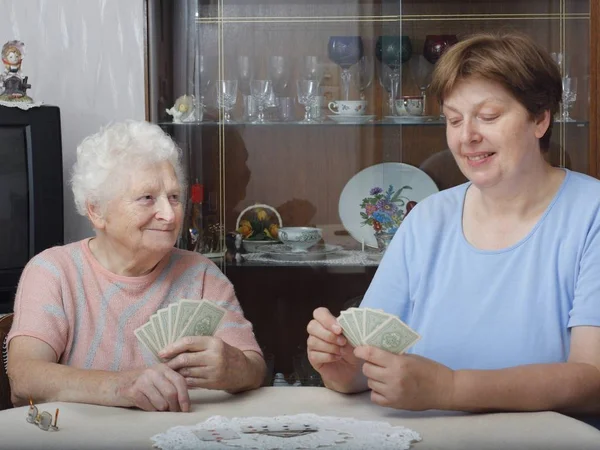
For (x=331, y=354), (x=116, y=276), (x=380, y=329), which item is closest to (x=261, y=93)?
(x=116, y=276)

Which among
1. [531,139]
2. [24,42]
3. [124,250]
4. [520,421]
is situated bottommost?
[520,421]

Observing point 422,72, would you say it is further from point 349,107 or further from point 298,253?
point 298,253

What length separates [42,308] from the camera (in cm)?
222

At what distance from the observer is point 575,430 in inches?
61.5

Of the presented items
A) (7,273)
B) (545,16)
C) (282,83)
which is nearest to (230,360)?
(7,273)

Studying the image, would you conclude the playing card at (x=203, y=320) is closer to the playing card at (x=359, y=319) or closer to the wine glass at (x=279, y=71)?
the playing card at (x=359, y=319)

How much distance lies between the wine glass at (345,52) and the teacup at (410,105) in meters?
0.21

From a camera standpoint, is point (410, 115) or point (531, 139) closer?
point (531, 139)

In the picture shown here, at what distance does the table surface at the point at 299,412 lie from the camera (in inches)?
59.8

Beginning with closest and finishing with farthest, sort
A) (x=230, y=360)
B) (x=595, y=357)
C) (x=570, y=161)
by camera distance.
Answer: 1. (x=595, y=357)
2. (x=230, y=360)
3. (x=570, y=161)

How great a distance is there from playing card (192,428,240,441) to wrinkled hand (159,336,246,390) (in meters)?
0.34

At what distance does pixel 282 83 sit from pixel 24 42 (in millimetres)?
1143

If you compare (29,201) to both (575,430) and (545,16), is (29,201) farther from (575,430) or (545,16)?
(575,430)

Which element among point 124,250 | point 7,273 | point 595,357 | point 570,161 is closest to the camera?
point 595,357
